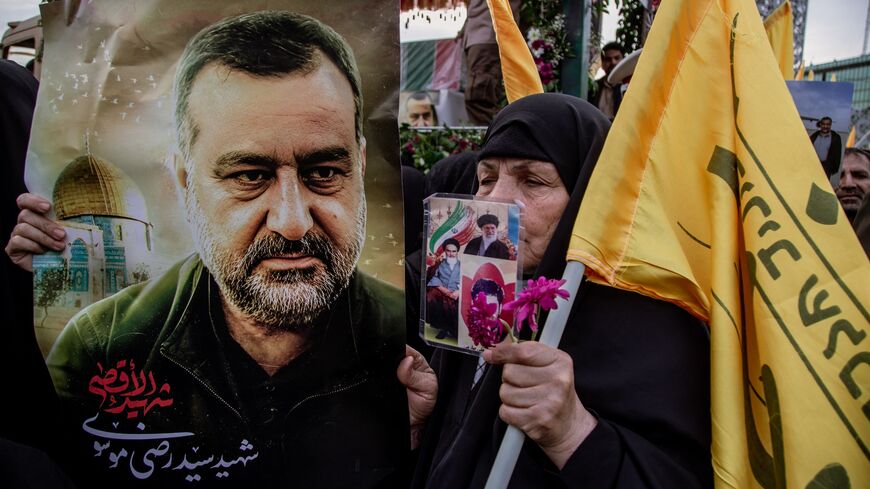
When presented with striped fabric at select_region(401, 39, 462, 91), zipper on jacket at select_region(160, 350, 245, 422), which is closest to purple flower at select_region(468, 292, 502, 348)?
zipper on jacket at select_region(160, 350, 245, 422)

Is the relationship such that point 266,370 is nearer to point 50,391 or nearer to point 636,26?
point 50,391

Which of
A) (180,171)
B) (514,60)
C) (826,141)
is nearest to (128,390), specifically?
(180,171)

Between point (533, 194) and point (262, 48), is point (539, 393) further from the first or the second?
point (262, 48)

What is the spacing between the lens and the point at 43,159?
144 centimetres

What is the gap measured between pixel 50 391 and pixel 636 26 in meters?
6.57

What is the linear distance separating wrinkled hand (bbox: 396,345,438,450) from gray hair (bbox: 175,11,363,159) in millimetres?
682

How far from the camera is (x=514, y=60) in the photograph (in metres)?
2.55

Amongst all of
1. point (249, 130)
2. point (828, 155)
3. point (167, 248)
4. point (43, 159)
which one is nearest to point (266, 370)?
Answer: point (167, 248)

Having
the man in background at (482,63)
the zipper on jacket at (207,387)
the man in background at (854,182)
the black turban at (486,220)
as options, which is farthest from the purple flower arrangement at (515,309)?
the man in background at (482,63)

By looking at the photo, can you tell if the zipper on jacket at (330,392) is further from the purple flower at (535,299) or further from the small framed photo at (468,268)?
the purple flower at (535,299)

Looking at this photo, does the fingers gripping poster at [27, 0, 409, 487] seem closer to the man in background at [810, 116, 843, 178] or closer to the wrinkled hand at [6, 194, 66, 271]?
the wrinkled hand at [6, 194, 66, 271]

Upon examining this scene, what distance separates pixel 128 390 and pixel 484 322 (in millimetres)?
791

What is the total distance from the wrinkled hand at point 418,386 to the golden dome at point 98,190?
677 mm

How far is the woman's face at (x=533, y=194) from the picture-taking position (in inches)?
66.4
